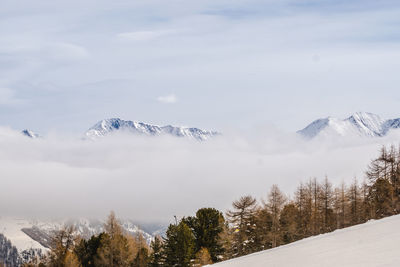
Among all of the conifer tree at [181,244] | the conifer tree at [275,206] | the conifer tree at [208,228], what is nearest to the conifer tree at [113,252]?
the conifer tree at [181,244]

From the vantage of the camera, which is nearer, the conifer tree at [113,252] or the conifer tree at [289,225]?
the conifer tree at [289,225]

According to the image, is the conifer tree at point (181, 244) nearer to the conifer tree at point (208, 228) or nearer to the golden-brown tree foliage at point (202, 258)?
the golden-brown tree foliage at point (202, 258)

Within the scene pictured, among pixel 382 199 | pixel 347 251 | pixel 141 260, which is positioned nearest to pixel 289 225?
pixel 382 199

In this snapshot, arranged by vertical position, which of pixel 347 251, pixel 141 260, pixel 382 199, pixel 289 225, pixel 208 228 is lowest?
pixel 347 251

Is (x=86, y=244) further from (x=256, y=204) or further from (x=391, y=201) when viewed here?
(x=391, y=201)

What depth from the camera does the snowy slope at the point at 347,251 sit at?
25484 mm

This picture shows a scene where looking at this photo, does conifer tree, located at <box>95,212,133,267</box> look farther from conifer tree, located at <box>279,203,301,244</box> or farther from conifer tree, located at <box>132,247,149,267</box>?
conifer tree, located at <box>279,203,301,244</box>

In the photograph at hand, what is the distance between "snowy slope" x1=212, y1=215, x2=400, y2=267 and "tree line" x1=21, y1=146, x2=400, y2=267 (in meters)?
34.9

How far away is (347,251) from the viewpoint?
93.5ft

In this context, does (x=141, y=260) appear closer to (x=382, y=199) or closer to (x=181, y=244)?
(x=181, y=244)

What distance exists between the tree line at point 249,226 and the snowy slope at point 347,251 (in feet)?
114

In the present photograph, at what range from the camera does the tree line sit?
71750 mm

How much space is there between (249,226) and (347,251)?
4921 cm

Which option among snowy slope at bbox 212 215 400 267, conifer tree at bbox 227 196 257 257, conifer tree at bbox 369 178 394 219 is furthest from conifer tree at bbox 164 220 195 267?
snowy slope at bbox 212 215 400 267
